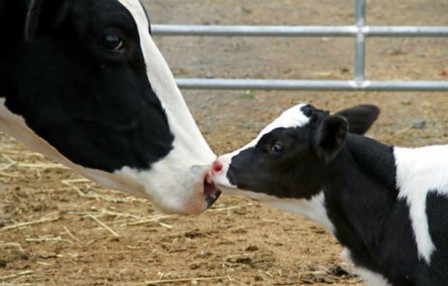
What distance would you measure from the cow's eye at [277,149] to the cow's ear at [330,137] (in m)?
0.17

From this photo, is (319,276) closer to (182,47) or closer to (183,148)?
(183,148)

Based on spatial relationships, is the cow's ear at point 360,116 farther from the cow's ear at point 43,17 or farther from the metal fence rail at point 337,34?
the metal fence rail at point 337,34

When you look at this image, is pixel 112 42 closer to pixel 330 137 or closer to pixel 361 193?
pixel 330 137

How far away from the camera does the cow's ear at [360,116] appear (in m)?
5.65

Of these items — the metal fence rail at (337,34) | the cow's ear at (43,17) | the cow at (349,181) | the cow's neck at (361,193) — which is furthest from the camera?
the metal fence rail at (337,34)

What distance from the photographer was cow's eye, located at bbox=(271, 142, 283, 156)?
5.45m

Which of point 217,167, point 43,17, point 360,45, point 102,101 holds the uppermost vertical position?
point 43,17

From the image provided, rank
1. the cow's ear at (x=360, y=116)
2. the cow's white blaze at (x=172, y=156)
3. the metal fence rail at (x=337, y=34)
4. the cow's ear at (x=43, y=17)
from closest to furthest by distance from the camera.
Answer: the cow's ear at (x=43, y=17), the cow's white blaze at (x=172, y=156), the cow's ear at (x=360, y=116), the metal fence rail at (x=337, y=34)

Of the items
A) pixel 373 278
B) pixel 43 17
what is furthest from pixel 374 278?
pixel 43 17

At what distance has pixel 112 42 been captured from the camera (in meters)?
4.48

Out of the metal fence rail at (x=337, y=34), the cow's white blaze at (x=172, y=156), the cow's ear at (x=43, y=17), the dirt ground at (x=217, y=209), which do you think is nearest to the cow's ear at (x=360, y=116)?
the dirt ground at (x=217, y=209)

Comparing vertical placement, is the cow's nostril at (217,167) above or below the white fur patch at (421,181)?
above

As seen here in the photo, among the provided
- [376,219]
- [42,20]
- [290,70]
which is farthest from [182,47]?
[42,20]

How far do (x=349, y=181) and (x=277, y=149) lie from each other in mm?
359
